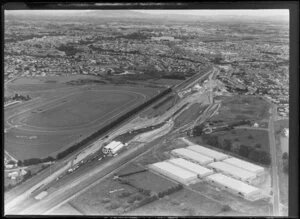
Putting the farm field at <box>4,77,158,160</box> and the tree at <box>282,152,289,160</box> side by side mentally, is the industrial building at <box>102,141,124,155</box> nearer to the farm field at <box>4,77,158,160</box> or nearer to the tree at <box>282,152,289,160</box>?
the farm field at <box>4,77,158,160</box>

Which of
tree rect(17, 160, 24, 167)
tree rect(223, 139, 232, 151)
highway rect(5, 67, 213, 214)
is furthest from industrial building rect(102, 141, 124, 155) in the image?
tree rect(223, 139, 232, 151)

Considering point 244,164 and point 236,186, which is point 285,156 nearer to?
point 244,164

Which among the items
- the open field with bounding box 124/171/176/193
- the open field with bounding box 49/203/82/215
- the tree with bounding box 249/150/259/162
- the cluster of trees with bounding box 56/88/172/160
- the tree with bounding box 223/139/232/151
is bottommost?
the open field with bounding box 49/203/82/215

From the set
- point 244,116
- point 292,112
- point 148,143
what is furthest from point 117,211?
point 292,112

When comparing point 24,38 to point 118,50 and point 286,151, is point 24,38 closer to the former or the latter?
point 118,50

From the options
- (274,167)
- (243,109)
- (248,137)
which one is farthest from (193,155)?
(274,167)

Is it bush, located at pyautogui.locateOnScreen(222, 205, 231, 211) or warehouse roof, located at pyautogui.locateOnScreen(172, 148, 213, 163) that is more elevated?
Result: warehouse roof, located at pyautogui.locateOnScreen(172, 148, 213, 163)
